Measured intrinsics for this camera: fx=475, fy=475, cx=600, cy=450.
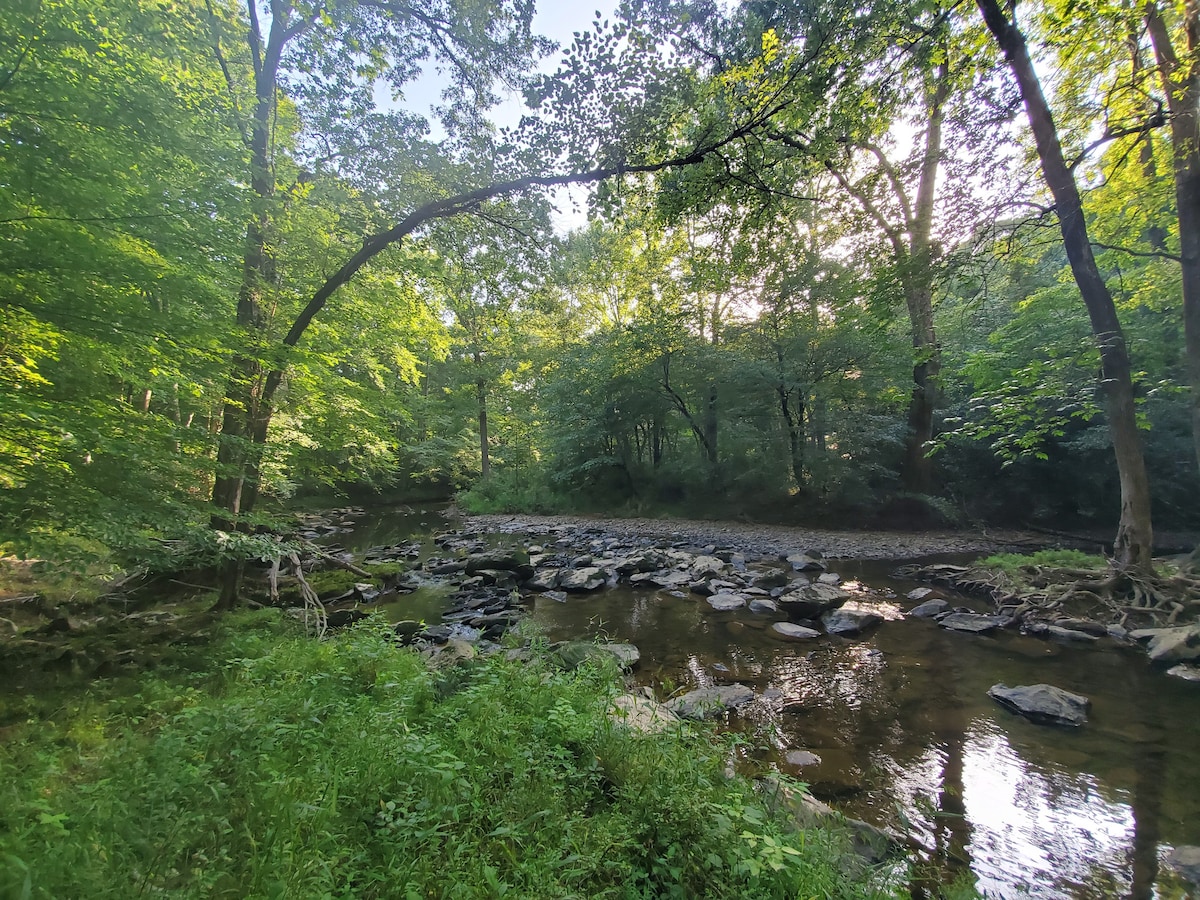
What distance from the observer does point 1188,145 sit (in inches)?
241

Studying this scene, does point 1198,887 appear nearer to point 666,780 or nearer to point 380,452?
point 666,780

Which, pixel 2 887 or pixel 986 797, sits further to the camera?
pixel 986 797

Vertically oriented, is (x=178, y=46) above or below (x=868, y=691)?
above

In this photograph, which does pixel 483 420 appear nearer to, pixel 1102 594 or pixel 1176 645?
pixel 1102 594

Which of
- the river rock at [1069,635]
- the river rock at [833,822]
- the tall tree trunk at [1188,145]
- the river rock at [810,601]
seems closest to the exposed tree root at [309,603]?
the river rock at [833,822]

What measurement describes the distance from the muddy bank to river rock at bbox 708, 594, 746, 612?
17.1 ft

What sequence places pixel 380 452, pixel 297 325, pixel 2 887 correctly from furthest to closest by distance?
pixel 380 452
pixel 297 325
pixel 2 887

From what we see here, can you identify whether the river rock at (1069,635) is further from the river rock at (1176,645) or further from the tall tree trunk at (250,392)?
the tall tree trunk at (250,392)

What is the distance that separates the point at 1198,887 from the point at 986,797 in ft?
3.44

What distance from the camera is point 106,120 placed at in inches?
145

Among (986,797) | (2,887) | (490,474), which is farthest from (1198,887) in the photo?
(490,474)

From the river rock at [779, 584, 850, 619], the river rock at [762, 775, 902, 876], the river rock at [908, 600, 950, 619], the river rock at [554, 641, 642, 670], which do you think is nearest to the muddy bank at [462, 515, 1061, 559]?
the river rock at [908, 600, 950, 619]

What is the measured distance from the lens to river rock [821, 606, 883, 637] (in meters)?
7.09

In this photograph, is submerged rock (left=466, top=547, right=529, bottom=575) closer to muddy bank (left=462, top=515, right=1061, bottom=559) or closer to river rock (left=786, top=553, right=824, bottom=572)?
muddy bank (left=462, top=515, right=1061, bottom=559)
